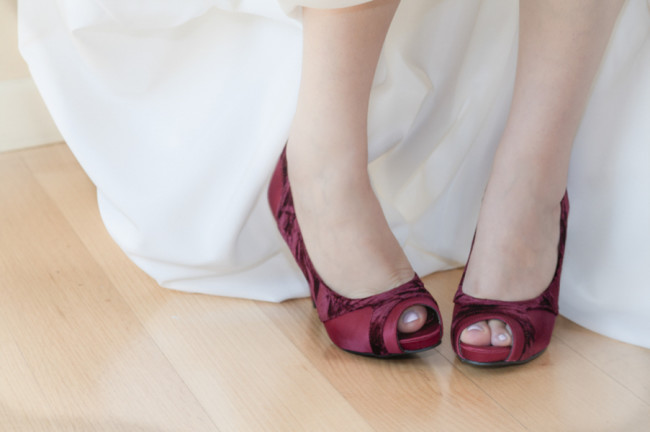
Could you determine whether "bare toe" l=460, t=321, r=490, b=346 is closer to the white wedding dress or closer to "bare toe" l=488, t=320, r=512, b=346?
"bare toe" l=488, t=320, r=512, b=346

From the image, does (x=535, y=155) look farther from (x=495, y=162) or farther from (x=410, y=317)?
(x=410, y=317)

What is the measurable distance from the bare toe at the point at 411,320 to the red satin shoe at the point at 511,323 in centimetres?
4

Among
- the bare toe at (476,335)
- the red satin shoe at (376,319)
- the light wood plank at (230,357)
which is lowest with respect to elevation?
the light wood plank at (230,357)

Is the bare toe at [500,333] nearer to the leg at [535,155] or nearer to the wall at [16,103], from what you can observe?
the leg at [535,155]

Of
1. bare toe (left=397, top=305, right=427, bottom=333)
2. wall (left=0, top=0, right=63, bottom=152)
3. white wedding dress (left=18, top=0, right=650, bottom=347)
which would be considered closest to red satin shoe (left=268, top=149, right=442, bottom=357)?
bare toe (left=397, top=305, right=427, bottom=333)

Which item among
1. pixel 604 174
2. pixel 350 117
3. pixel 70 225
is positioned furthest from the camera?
pixel 70 225

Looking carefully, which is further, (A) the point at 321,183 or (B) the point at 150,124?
(B) the point at 150,124

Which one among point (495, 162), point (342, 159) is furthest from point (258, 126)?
point (495, 162)

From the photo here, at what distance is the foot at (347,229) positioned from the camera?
29.2 inches

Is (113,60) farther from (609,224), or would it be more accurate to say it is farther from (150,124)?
(609,224)

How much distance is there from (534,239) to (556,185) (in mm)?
63

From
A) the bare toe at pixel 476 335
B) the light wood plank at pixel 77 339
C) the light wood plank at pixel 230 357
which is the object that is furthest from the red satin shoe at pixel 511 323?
the light wood plank at pixel 77 339

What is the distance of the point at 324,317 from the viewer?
782mm

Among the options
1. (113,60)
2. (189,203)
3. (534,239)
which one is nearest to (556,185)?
(534,239)
